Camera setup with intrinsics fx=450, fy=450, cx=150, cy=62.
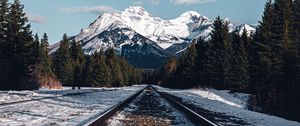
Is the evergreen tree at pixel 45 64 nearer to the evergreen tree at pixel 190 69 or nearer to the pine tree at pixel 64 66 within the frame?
the pine tree at pixel 64 66

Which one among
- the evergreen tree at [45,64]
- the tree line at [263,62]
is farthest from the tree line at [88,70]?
the tree line at [263,62]

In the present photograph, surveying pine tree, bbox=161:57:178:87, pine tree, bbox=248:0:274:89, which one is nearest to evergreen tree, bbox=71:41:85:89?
pine tree, bbox=161:57:178:87

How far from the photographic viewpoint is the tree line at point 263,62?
3123 cm

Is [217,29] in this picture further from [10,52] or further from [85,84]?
[85,84]

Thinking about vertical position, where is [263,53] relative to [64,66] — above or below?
below

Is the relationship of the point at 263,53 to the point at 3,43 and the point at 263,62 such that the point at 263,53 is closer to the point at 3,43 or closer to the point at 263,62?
the point at 263,62

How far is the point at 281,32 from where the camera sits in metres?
52.2

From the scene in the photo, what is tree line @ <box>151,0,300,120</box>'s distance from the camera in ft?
102

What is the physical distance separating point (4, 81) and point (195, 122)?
148 feet

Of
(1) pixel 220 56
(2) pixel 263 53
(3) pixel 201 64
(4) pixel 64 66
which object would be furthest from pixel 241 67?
(4) pixel 64 66

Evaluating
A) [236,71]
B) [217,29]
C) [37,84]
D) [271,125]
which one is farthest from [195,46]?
[271,125]

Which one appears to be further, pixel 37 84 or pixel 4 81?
pixel 37 84

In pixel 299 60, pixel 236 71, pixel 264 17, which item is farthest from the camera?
pixel 236 71

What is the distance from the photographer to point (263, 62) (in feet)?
167
